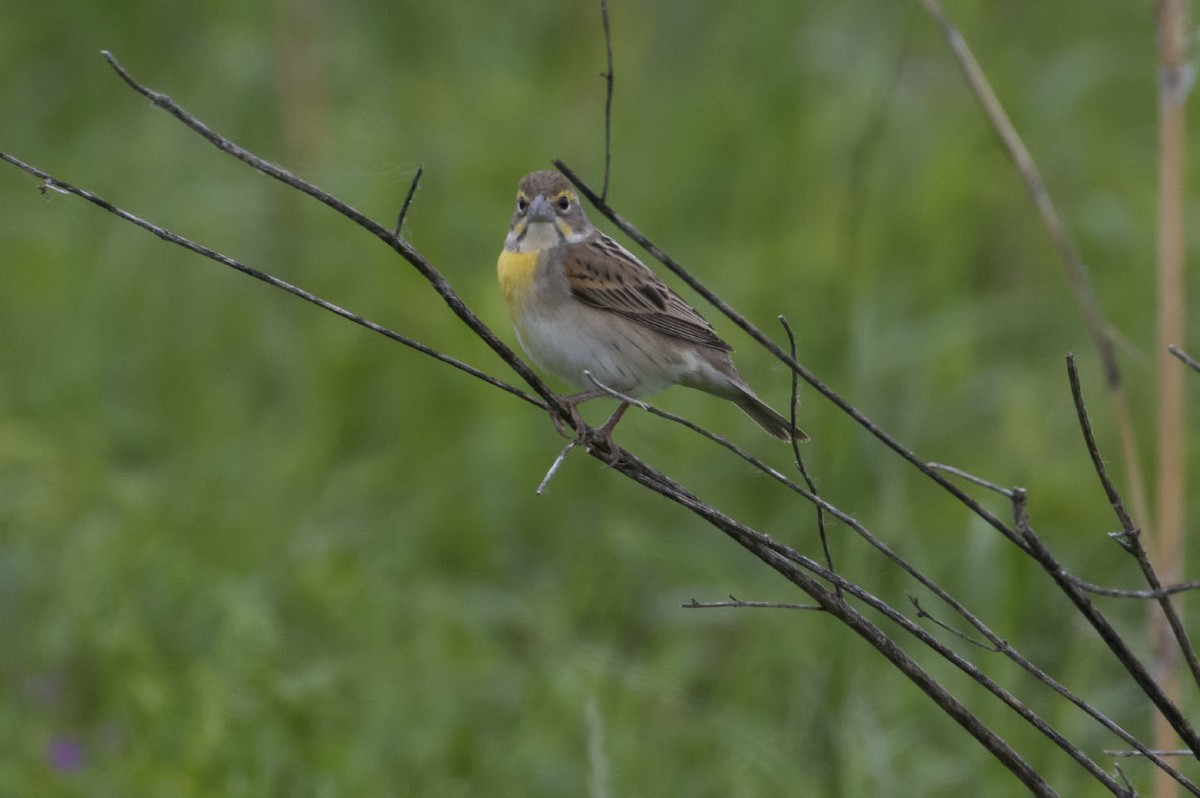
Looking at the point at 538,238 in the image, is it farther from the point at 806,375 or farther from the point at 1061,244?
the point at 806,375

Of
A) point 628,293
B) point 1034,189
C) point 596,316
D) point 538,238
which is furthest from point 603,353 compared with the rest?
point 1034,189

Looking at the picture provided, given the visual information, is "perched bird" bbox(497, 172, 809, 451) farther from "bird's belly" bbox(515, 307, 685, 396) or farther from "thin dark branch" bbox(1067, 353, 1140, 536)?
"thin dark branch" bbox(1067, 353, 1140, 536)

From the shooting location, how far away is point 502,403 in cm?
622

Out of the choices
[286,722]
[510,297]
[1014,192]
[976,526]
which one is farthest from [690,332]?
[1014,192]

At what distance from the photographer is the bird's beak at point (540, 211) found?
14.0ft

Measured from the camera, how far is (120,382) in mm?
6332

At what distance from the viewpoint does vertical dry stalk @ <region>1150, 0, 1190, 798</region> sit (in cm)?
338

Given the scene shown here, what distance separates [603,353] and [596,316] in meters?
0.12

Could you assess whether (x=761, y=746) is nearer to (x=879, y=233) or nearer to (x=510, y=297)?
(x=510, y=297)

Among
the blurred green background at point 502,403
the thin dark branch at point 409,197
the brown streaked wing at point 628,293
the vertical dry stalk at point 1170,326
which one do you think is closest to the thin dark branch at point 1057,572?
the thin dark branch at point 409,197

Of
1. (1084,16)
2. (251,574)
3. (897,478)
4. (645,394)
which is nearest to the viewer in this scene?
(645,394)

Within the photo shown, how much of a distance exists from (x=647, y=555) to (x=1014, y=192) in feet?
11.0

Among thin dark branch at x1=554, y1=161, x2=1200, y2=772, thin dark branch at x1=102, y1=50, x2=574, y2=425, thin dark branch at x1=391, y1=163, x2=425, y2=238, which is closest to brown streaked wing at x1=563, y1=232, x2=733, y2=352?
thin dark branch at x1=102, y1=50, x2=574, y2=425

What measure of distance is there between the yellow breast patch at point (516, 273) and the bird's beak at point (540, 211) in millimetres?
92
